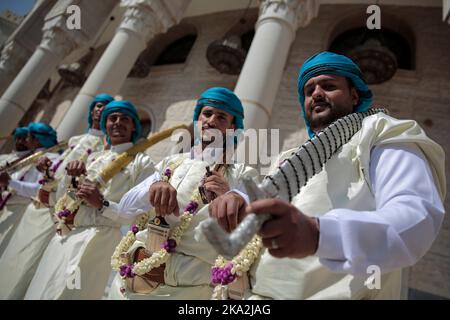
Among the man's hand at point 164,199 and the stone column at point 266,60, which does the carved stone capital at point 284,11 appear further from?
the man's hand at point 164,199

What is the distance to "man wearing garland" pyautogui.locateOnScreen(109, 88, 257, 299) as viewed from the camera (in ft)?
5.23

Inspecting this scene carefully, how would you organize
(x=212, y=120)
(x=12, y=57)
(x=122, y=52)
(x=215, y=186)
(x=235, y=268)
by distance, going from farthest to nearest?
(x=12, y=57) < (x=122, y=52) < (x=212, y=120) < (x=215, y=186) < (x=235, y=268)

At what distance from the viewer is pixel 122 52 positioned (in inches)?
260

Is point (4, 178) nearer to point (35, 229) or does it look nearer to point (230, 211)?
point (35, 229)

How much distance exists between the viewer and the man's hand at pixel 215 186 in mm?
1493

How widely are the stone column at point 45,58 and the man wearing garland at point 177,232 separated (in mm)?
7342

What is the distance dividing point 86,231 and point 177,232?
4.61ft

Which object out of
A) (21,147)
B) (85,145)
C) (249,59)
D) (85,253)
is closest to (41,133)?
(21,147)

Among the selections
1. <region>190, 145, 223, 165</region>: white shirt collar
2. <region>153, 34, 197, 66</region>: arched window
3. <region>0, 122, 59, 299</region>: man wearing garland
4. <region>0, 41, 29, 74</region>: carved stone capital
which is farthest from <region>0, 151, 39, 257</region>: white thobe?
<region>0, 41, 29, 74</region>: carved stone capital

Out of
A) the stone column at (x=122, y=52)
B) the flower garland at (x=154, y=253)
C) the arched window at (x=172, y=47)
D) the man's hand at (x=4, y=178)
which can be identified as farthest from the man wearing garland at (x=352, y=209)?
the arched window at (x=172, y=47)

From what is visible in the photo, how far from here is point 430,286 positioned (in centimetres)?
430

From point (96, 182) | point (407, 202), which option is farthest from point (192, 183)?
point (407, 202)

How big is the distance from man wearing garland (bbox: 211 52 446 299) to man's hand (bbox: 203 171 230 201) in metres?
0.37

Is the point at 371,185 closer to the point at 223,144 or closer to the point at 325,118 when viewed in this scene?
the point at 325,118
